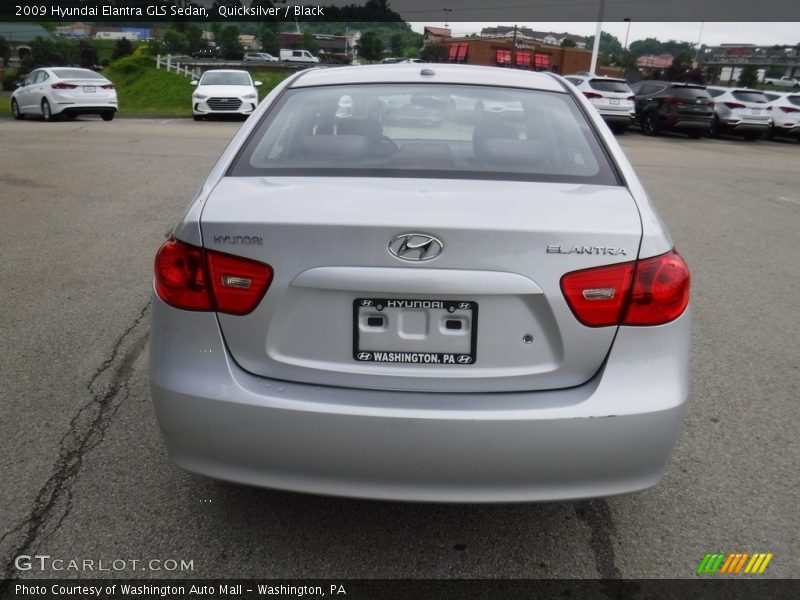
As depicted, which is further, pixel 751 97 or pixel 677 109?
pixel 751 97

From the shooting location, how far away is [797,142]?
24266 millimetres

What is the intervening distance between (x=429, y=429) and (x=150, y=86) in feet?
133

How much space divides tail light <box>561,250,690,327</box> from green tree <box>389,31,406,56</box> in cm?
10153

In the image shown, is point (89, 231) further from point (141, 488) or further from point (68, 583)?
point (68, 583)

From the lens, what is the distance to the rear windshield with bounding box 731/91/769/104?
22359 mm

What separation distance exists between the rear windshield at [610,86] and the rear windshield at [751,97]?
3.79 meters

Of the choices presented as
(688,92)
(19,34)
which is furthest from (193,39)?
(688,92)

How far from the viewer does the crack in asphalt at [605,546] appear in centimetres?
246

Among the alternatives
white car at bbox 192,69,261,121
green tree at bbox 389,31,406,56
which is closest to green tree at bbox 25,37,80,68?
green tree at bbox 389,31,406,56

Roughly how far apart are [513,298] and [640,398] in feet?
1.64

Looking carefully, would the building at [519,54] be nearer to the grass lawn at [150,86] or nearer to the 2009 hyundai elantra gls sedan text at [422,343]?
the grass lawn at [150,86]

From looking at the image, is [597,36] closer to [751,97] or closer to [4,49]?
[751,97]

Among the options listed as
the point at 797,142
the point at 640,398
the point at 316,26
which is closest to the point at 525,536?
the point at 640,398

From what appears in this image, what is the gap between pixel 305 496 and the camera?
2.87m
